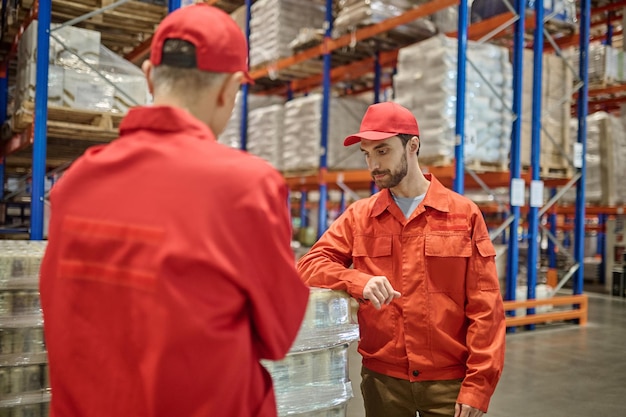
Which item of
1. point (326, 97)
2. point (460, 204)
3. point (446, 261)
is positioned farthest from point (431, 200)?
point (326, 97)

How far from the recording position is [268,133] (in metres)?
10.8

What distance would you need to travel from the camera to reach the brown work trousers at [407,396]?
248cm

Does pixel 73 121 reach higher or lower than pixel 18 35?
lower

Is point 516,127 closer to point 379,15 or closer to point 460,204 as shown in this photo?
point 379,15

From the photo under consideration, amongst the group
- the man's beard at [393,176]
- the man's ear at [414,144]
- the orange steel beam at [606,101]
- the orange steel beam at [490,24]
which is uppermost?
the orange steel beam at [606,101]

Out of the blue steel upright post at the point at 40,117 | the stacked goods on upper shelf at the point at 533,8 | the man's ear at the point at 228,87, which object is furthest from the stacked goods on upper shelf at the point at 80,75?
the stacked goods on upper shelf at the point at 533,8

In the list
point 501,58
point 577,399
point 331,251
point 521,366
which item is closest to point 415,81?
point 501,58

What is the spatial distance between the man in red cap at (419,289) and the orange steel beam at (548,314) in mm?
4971

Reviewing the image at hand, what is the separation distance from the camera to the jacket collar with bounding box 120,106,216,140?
1.25 metres

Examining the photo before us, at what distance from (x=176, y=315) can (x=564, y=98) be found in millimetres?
8113

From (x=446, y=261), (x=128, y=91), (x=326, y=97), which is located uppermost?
(x=326, y=97)

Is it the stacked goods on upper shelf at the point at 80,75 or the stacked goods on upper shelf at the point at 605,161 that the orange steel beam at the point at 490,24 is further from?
the stacked goods on upper shelf at the point at 80,75

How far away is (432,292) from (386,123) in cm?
74

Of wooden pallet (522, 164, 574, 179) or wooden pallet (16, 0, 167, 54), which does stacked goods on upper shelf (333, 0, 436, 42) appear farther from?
wooden pallet (16, 0, 167, 54)
